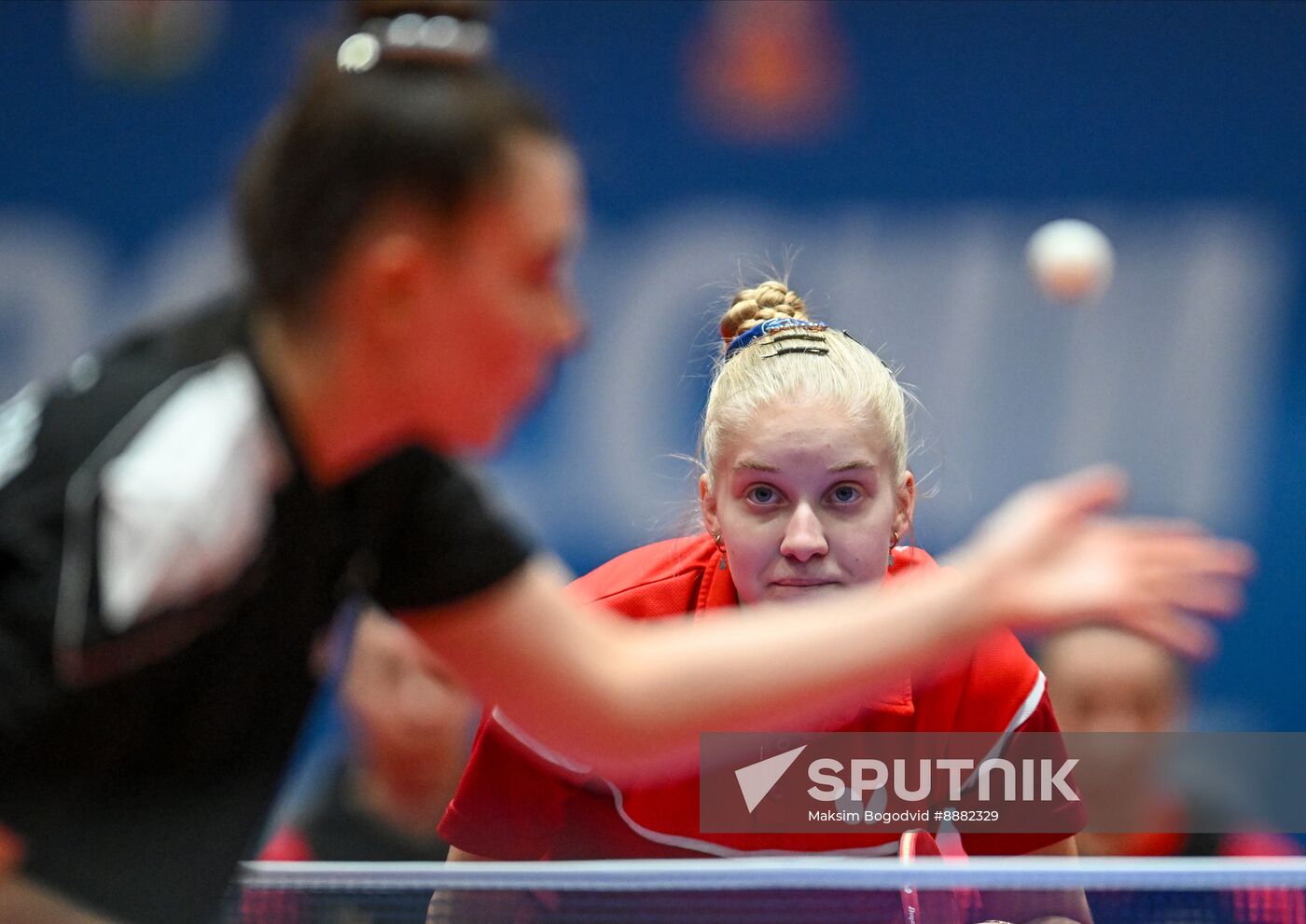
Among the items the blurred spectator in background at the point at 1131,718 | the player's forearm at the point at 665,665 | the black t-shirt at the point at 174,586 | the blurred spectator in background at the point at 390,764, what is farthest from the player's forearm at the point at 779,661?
the blurred spectator in background at the point at 1131,718

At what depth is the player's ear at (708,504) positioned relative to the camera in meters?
2.87

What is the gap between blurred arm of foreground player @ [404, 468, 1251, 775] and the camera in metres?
1.40

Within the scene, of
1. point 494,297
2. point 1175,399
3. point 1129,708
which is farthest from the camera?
point 1175,399

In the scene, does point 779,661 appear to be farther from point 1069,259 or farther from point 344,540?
point 1069,259

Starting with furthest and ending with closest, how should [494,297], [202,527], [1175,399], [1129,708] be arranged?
[1175,399], [1129,708], [494,297], [202,527]

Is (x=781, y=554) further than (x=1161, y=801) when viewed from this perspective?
No

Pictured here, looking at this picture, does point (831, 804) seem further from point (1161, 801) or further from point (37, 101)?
point (37, 101)

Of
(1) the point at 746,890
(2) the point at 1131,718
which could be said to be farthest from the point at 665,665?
(2) the point at 1131,718

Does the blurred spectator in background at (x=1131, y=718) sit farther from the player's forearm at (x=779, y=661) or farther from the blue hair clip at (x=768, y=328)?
the player's forearm at (x=779, y=661)

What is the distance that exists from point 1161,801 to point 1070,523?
313 centimetres

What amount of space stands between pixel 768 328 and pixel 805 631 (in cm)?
157

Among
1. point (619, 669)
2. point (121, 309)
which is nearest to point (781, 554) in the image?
point (619, 669)

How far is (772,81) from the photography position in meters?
5.54

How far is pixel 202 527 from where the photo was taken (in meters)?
1.35
